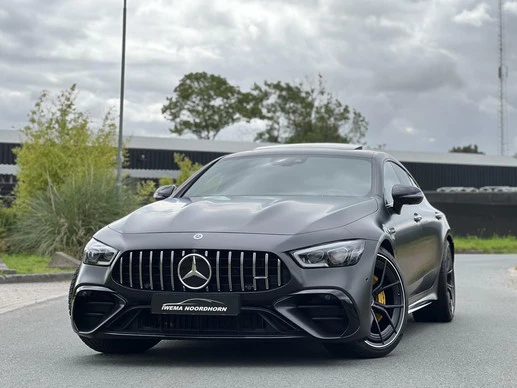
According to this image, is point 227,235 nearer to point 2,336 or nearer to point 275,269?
point 275,269

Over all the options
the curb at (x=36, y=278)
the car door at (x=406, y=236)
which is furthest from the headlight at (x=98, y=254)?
the curb at (x=36, y=278)

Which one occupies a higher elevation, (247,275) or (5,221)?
(5,221)

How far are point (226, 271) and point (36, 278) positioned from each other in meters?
10.5

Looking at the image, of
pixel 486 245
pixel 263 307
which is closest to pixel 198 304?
pixel 263 307

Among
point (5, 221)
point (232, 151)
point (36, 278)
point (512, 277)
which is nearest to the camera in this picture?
point (36, 278)

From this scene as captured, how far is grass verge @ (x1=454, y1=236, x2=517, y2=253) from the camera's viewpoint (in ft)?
112

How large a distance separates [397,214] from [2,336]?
3.46 m

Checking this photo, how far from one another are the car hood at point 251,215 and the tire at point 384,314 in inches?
15.8

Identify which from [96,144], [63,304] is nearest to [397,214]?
[63,304]

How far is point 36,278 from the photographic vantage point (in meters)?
16.5

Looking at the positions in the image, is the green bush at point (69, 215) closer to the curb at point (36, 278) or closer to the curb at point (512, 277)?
the curb at point (36, 278)

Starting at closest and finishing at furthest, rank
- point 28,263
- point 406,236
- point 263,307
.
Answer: point 263,307 < point 406,236 < point 28,263

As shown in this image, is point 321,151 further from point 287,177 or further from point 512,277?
point 512,277

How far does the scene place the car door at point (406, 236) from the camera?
7672 mm
